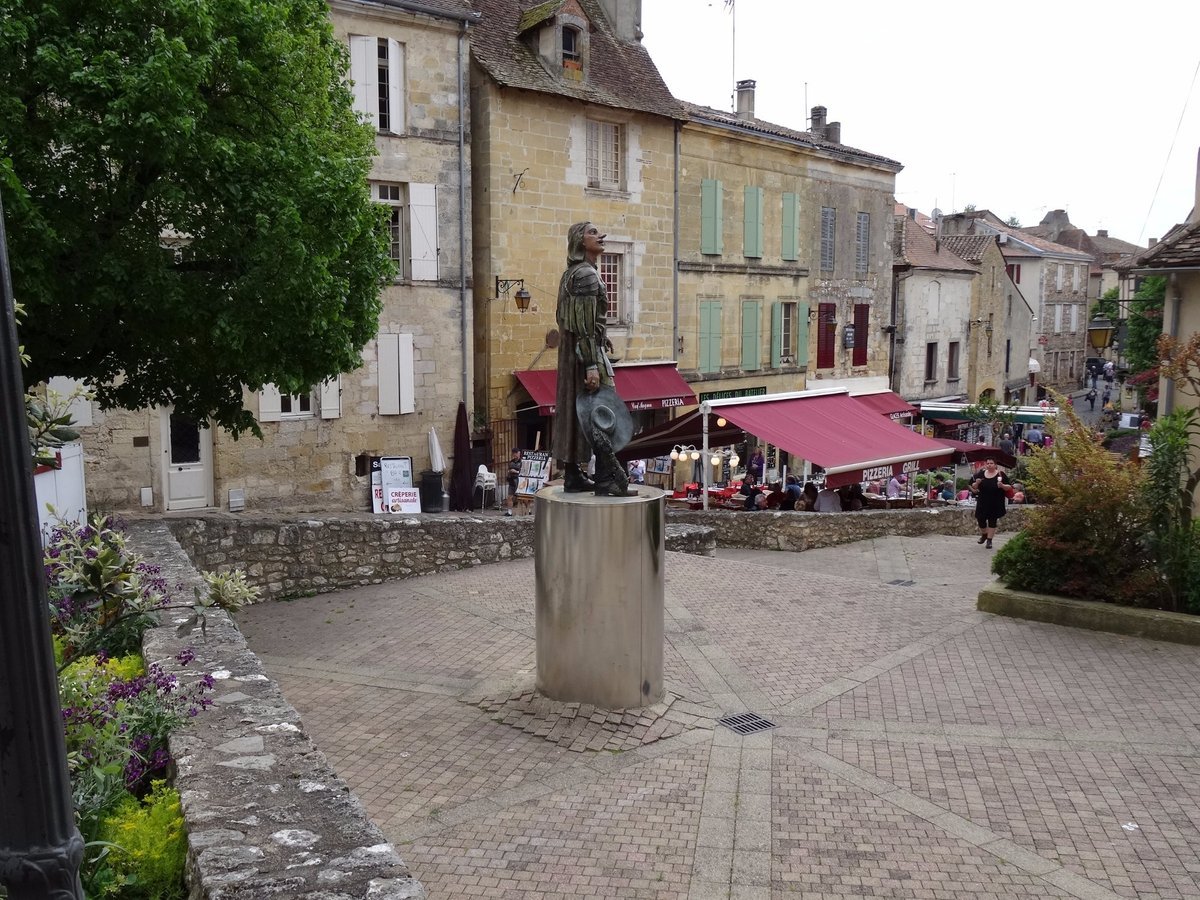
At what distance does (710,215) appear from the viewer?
26.7m

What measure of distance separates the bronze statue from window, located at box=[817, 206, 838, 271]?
2443 centimetres

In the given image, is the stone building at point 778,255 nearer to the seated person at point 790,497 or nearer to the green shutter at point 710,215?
the green shutter at point 710,215

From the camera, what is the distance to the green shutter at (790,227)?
29328 mm

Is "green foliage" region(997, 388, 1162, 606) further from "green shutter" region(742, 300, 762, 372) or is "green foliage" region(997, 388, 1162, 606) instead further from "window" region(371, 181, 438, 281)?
"green shutter" region(742, 300, 762, 372)

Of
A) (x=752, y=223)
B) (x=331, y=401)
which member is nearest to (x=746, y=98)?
(x=752, y=223)

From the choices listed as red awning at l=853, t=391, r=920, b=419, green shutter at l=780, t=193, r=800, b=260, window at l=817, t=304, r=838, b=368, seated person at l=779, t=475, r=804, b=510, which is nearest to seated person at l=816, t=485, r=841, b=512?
seated person at l=779, t=475, r=804, b=510

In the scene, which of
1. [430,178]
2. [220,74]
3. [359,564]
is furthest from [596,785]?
[430,178]

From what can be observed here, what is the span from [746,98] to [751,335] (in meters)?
8.10

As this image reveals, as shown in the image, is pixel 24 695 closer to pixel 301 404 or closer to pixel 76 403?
pixel 76 403

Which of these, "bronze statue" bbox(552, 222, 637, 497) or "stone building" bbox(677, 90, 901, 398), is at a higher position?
"stone building" bbox(677, 90, 901, 398)

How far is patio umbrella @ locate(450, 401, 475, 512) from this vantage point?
21.1m

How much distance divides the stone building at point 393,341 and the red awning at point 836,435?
6405 mm

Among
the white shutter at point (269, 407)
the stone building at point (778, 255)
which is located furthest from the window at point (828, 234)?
the white shutter at point (269, 407)

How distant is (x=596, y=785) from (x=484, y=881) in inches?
56.7
